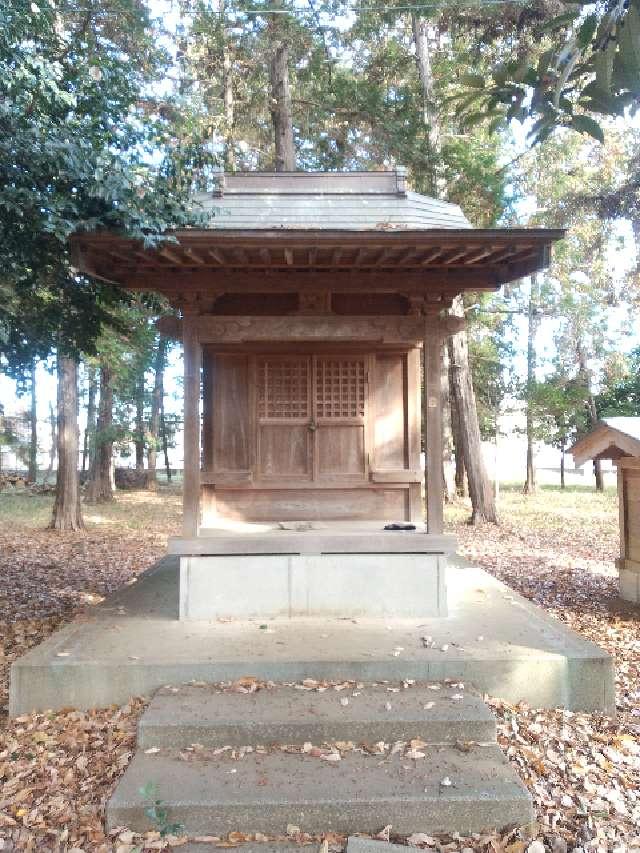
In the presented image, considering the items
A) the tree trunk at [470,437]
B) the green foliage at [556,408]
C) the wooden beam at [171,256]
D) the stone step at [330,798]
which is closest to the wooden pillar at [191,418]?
the wooden beam at [171,256]

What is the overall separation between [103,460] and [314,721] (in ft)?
56.2

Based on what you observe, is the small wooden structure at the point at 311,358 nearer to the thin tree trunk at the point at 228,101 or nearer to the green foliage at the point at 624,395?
the thin tree trunk at the point at 228,101

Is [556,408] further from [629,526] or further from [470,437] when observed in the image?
[629,526]

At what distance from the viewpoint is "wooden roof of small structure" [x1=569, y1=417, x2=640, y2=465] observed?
699 centimetres

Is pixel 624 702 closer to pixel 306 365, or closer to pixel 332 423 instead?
pixel 332 423

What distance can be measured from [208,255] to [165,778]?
156 inches

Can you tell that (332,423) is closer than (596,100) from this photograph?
No

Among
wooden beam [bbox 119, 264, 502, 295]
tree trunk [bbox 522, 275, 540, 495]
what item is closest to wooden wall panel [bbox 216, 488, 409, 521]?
wooden beam [bbox 119, 264, 502, 295]

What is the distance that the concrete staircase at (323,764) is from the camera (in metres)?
3.20

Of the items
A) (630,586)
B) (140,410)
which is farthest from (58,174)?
(140,410)

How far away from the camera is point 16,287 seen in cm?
582

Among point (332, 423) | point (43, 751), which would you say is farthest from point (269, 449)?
point (43, 751)

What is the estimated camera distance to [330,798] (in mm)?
3232

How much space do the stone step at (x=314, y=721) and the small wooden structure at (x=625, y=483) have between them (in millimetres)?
4500
